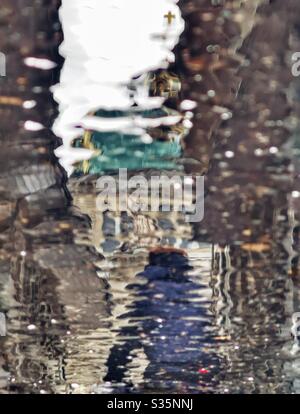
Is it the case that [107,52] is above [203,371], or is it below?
above

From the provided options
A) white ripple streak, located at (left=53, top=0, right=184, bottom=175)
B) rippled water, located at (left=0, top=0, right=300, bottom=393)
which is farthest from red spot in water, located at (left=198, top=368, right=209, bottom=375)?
white ripple streak, located at (left=53, top=0, right=184, bottom=175)

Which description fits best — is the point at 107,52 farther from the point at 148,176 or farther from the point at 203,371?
the point at 203,371

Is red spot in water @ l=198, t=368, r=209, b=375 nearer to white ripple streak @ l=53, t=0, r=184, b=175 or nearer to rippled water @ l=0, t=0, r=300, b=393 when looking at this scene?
rippled water @ l=0, t=0, r=300, b=393

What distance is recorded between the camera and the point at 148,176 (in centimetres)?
60

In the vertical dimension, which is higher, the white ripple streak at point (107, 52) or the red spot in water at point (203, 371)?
the white ripple streak at point (107, 52)

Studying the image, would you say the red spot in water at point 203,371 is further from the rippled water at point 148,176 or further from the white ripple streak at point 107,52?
the white ripple streak at point 107,52

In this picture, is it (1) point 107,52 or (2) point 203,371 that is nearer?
(1) point 107,52

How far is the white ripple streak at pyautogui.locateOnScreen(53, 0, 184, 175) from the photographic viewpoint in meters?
0.56

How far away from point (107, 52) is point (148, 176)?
Answer: 0.49 feet

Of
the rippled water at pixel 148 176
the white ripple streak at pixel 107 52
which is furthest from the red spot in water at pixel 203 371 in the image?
the white ripple streak at pixel 107 52

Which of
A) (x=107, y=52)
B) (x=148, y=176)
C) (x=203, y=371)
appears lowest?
(x=203, y=371)

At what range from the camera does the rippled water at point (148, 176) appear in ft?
1.88

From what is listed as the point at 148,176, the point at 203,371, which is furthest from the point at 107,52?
the point at 203,371

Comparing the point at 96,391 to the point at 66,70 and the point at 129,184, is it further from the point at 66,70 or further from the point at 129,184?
the point at 66,70
